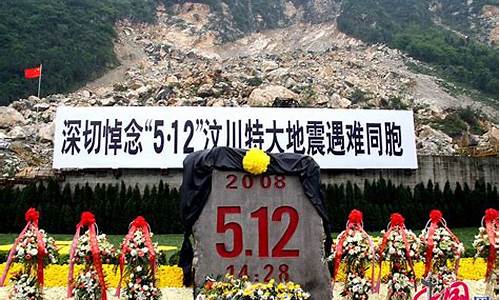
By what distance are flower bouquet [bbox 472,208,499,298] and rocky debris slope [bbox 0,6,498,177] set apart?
35.3ft

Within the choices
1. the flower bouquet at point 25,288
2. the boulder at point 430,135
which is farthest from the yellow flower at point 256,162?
the boulder at point 430,135

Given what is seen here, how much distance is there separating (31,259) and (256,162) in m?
2.32

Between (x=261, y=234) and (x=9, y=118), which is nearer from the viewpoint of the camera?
(x=261, y=234)

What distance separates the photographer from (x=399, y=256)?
5113mm

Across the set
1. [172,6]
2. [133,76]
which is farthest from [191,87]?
[172,6]

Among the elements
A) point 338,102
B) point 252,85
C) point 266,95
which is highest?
point 252,85

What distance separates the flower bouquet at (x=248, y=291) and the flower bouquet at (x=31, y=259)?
5.79 ft

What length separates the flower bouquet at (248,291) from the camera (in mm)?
3863

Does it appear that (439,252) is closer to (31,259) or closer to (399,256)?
(399,256)

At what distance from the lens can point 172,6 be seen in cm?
4928

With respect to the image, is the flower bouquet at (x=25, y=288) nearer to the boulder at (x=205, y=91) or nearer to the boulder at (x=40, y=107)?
the boulder at (x=205, y=91)

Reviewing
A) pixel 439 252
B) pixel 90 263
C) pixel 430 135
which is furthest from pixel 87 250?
pixel 430 135

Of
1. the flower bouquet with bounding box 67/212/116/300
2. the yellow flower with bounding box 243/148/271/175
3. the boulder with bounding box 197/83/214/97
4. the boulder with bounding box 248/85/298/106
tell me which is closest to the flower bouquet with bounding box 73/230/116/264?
the flower bouquet with bounding box 67/212/116/300

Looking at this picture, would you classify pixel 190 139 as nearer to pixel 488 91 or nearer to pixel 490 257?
pixel 490 257
